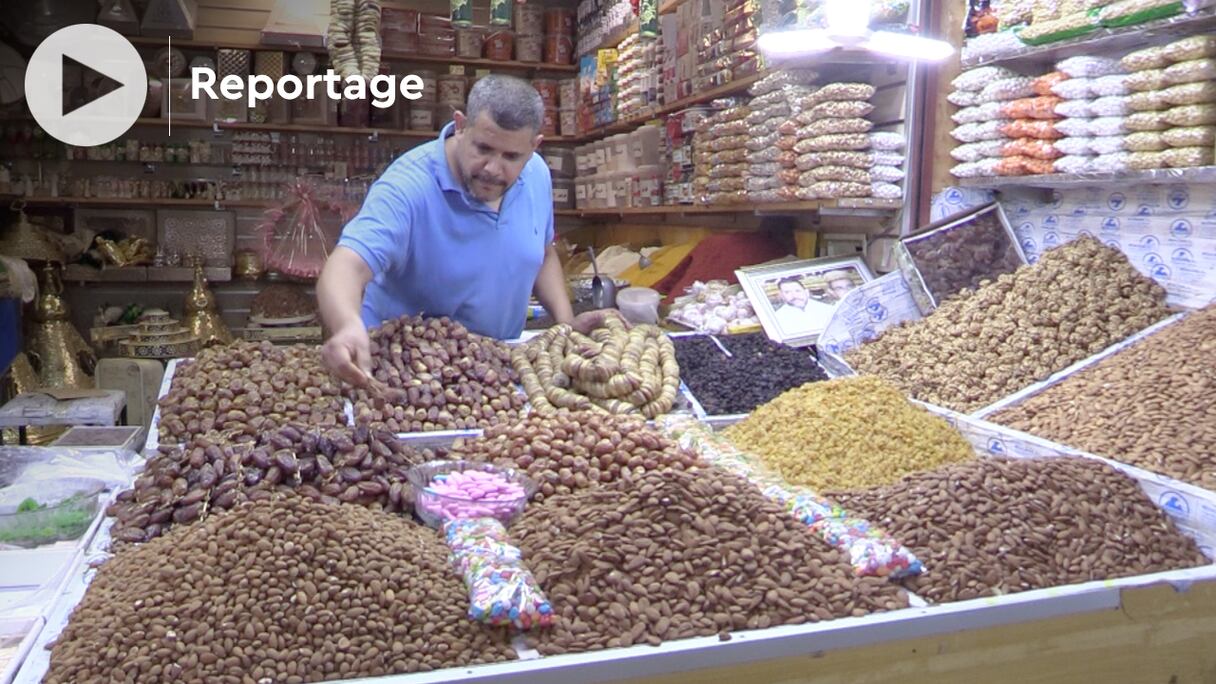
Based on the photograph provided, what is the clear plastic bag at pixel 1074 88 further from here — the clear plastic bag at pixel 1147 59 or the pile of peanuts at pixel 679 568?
the pile of peanuts at pixel 679 568

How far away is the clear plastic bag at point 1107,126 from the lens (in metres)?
2.42

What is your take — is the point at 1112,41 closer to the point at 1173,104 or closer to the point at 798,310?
the point at 1173,104

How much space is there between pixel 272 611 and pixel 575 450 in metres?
0.70

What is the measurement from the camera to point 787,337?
10.1ft

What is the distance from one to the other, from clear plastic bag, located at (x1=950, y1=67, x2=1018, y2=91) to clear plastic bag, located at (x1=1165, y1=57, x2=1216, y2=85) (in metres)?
0.57

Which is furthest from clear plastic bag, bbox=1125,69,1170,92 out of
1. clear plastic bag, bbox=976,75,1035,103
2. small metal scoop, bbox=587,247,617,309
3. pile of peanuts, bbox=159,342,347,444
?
small metal scoop, bbox=587,247,617,309

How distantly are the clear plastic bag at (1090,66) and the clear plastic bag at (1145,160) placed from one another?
25 cm

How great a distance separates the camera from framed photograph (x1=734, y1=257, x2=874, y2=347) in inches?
123

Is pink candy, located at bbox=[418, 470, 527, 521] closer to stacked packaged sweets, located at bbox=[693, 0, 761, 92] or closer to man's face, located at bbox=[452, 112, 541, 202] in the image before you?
man's face, located at bbox=[452, 112, 541, 202]

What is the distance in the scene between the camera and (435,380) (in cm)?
226

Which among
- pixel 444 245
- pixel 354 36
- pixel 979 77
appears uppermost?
pixel 354 36

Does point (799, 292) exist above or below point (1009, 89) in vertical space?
below

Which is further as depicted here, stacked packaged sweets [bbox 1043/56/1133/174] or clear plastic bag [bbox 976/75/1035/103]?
clear plastic bag [bbox 976/75/1035/103]

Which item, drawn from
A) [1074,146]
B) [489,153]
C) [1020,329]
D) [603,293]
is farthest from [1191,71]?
[603,293]
